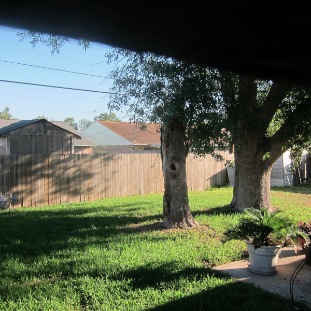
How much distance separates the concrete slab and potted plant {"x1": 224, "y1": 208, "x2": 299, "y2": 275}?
0.42ft

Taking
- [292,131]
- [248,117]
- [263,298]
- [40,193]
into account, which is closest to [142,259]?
[263,298]

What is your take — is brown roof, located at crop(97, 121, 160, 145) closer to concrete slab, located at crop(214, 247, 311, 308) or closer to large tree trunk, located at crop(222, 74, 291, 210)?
large tree trunk, located at crop(222, 74, 291, 210)

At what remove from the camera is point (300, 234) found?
4676 millimetres

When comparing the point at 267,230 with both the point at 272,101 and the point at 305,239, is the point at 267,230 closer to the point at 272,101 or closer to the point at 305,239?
the point at 305,239

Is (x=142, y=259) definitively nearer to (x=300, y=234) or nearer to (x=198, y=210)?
(x=300, y=234)

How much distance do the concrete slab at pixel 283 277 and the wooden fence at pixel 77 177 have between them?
3.85 meters

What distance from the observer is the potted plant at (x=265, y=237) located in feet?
15.4

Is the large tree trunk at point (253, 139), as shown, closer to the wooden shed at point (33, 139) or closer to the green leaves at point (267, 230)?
the green leaves at point (267, 230)

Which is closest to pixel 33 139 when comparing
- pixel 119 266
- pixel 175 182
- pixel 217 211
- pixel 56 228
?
pixel 56 228

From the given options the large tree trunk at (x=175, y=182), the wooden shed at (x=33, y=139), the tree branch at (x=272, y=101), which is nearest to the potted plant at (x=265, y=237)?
the large tree trunk at (x=175, y=182)

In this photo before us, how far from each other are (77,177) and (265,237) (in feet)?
26.3

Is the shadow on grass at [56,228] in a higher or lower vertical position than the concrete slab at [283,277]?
higher

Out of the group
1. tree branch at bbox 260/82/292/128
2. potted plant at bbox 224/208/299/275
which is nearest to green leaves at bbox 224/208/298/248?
potted plant at bbox 224/208/299/275

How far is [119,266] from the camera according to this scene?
4781 mm
